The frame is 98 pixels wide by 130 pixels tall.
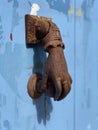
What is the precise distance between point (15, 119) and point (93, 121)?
37 centimetres

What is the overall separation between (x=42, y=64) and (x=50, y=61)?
0.07 meters

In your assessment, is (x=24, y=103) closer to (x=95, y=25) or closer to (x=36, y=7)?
(x=36, y=7)

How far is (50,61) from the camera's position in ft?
2.39

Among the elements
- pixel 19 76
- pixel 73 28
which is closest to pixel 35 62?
pixel 19 76

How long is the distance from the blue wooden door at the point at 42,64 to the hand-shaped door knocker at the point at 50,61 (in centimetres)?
2

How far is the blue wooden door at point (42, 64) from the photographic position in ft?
2.27

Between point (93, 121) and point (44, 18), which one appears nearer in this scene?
point (44, 18)

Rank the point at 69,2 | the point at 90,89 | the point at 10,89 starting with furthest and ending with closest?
the point at 90,89
the point at 69,2
the point at 10,89

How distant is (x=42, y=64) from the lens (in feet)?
2.61

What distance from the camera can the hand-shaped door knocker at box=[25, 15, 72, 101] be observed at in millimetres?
716

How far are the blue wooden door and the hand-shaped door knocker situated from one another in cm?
2

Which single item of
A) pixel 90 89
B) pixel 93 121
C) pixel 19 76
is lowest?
pixel 93 121

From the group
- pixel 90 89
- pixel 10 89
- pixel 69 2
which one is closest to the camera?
pixel 10 89

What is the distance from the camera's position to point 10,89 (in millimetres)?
699
